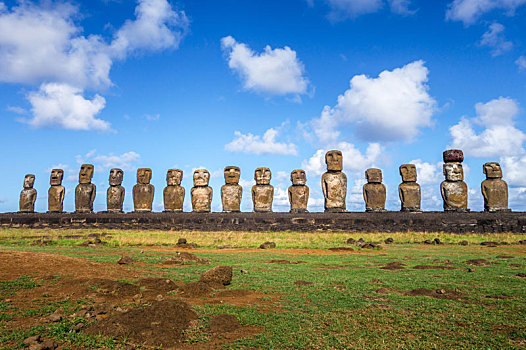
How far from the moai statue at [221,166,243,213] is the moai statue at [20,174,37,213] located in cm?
1399

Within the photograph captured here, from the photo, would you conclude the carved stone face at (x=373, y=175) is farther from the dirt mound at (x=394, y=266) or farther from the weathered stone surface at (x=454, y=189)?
the dirt mound at (x=394, y=266)

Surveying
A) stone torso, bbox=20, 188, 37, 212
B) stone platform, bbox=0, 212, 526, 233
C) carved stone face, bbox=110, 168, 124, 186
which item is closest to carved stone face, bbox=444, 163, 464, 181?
stone platform, bbox=0, 212, 526, 233

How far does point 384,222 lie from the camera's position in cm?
1933

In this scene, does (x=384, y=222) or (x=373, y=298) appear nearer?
(x=373, y=298)

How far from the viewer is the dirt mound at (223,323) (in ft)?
14.1

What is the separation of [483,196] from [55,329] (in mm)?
21874

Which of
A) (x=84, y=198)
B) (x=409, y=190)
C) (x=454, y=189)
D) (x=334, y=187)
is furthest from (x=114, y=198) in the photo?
(x=454, y=189)

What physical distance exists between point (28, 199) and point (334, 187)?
67.3 ft

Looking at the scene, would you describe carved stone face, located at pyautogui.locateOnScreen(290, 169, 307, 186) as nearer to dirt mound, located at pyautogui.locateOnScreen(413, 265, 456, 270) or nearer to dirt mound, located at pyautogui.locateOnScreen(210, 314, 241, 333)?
dirt mound, located at pyautogui.locateOnScreen(413, 265, 456, 270)

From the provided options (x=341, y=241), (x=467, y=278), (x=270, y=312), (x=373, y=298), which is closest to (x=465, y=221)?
(x=341, y=241)

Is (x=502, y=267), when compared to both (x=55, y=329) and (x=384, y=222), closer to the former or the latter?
(x=55, y=329)

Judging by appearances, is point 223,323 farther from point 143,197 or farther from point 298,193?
point 143,197

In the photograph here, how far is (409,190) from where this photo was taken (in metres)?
20.9

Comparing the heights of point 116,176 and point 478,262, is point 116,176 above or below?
above
